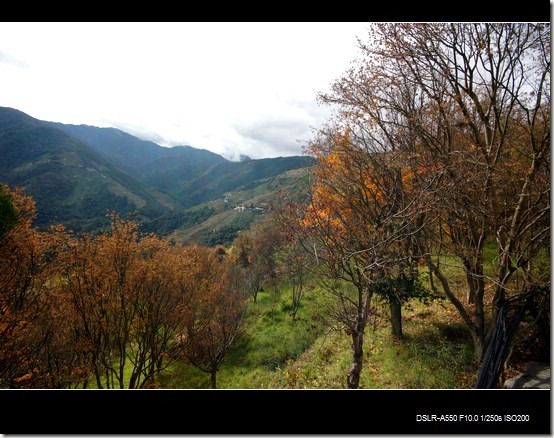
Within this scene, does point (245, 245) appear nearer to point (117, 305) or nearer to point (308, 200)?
point (117, 305)

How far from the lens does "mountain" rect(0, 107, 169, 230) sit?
294 feet

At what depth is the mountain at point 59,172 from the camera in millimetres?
89688

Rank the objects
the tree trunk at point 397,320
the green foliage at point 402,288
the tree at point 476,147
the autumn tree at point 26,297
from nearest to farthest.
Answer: the tree at point 476,147
the autumn tree at point 26,297
the green foliage at point 402,288
the tree trunk at point 397,320

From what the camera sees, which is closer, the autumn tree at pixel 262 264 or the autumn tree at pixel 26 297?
the autumn tree at pixel 26 297

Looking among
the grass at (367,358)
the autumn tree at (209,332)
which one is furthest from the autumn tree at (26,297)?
the grass at (367,358)

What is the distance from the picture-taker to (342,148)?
6.38m

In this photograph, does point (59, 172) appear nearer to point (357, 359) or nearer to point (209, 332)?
point (209, 332)

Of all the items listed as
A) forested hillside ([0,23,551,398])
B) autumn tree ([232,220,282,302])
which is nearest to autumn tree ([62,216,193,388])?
forested hillside ([0,23,551,398])

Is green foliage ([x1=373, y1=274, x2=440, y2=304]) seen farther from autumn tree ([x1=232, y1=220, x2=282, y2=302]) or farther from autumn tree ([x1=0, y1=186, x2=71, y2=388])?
autumn tree ([x1=232, y1=220, x2=282, y2=302])

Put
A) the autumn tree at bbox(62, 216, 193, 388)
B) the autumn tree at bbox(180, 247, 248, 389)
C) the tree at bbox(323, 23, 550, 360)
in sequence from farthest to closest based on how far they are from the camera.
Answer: the autumn tree at bbox(180, 247, 248, 389), the autumn tree at bbox(62, 216, 193, 388), the tree at bbox(323, 23, 550, 360)

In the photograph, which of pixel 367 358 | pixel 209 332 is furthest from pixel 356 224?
pixel 209 332

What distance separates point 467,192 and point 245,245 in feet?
110

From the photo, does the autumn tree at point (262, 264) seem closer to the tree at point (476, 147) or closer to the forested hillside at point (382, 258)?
the forested hillside at point (382, 258)

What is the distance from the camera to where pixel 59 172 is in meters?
122
